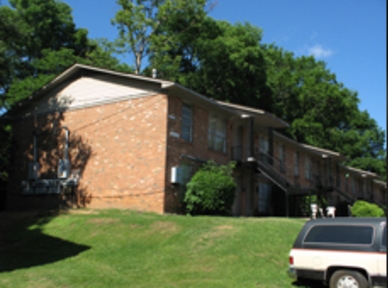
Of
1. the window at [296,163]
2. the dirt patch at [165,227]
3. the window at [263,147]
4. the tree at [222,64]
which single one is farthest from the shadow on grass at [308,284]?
the tree at [222,64]

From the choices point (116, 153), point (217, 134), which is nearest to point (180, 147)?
point (116, 153)

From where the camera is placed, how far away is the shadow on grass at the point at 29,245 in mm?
13609

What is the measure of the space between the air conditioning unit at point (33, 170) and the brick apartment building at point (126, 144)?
53 millimetres

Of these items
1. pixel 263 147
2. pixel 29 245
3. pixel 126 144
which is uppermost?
pixel 263 147

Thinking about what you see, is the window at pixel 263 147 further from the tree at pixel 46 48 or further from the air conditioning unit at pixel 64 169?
the tree at pixel 46 48

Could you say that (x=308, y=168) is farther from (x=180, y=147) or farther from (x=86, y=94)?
(x=86, y=94)

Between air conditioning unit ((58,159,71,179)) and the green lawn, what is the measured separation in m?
4.84

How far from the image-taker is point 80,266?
12.8 m

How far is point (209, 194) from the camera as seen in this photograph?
2017 centimetres

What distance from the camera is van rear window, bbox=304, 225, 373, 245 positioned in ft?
31.6

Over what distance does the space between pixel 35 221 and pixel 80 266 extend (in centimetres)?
741

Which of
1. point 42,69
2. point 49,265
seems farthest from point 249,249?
point 42,69

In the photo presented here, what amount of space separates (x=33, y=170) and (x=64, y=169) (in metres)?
2.17

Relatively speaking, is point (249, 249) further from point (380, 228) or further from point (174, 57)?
point (174, 57)
